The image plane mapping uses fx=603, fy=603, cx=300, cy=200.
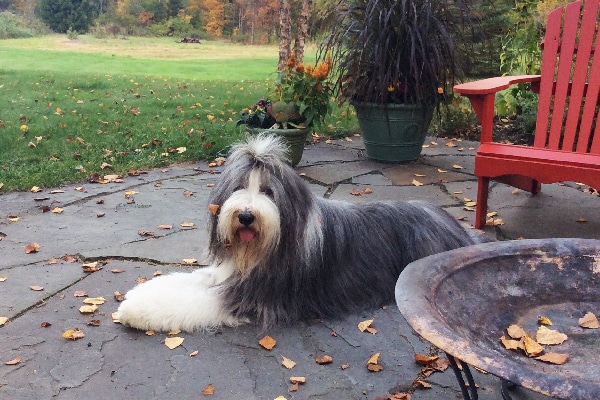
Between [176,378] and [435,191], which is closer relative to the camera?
[176,378]

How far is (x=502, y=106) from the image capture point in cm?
762

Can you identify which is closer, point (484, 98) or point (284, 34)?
point (484, 98)

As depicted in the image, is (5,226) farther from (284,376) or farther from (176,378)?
(284,376)

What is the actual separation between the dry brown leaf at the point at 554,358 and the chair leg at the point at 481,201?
8.01 feet

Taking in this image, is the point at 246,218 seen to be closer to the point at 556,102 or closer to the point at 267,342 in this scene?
the point at 267,342

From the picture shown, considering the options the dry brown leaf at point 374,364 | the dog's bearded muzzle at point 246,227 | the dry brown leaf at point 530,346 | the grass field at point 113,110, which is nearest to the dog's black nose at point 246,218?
the dog's bearded muzzle at point 246,227

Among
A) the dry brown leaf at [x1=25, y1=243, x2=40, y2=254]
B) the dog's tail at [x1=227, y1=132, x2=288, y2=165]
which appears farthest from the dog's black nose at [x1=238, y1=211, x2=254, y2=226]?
the dry brown leaf at [x1=25, y1=243, x2=40, y2=254]

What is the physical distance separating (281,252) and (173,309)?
1.92ft

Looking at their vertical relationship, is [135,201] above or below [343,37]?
A: below

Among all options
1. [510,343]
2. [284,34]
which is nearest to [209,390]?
[510,343]

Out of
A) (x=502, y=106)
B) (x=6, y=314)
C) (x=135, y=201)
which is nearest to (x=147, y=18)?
(x=502, y=106)

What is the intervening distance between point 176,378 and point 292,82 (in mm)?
3614

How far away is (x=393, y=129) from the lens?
5805 millimetres

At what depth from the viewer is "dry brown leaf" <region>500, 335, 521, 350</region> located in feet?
5.16
